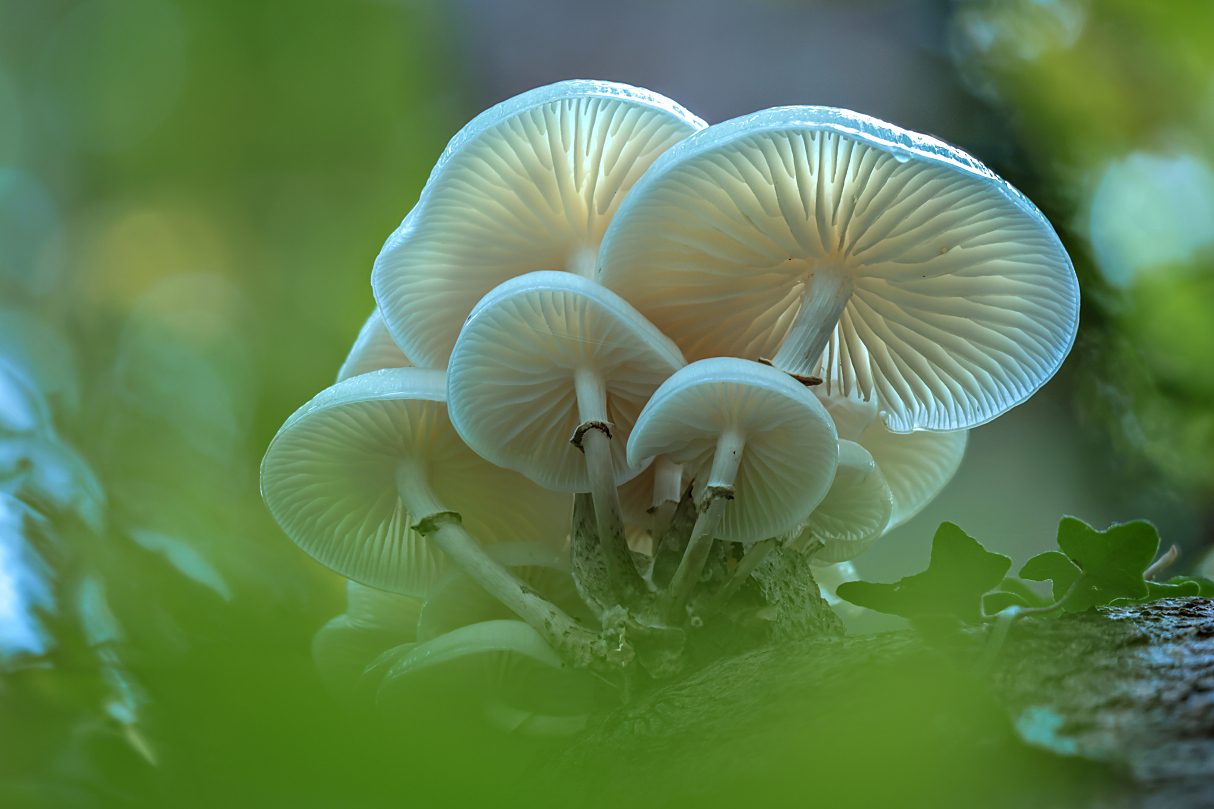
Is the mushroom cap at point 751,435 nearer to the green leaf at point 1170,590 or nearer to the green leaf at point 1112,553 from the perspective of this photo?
the green leaf at point 1112,553

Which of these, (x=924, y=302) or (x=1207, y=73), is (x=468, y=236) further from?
(x=1207, y=73)

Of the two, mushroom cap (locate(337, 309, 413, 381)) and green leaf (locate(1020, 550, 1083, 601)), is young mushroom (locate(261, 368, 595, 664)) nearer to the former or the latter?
mushroom cap (locate(337, 309, 413, 381))

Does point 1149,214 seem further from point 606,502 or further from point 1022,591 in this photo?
point 606,502

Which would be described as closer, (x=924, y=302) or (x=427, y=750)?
(x=427, y=750)

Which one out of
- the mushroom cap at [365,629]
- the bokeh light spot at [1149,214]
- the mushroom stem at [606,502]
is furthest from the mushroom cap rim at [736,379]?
the bokeh light spot at [1149,214]

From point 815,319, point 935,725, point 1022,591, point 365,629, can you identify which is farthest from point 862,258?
point 365,629

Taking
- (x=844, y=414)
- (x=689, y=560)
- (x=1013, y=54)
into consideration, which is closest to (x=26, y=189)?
(x=689, y=560)

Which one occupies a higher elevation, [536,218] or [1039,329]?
[536,218]
